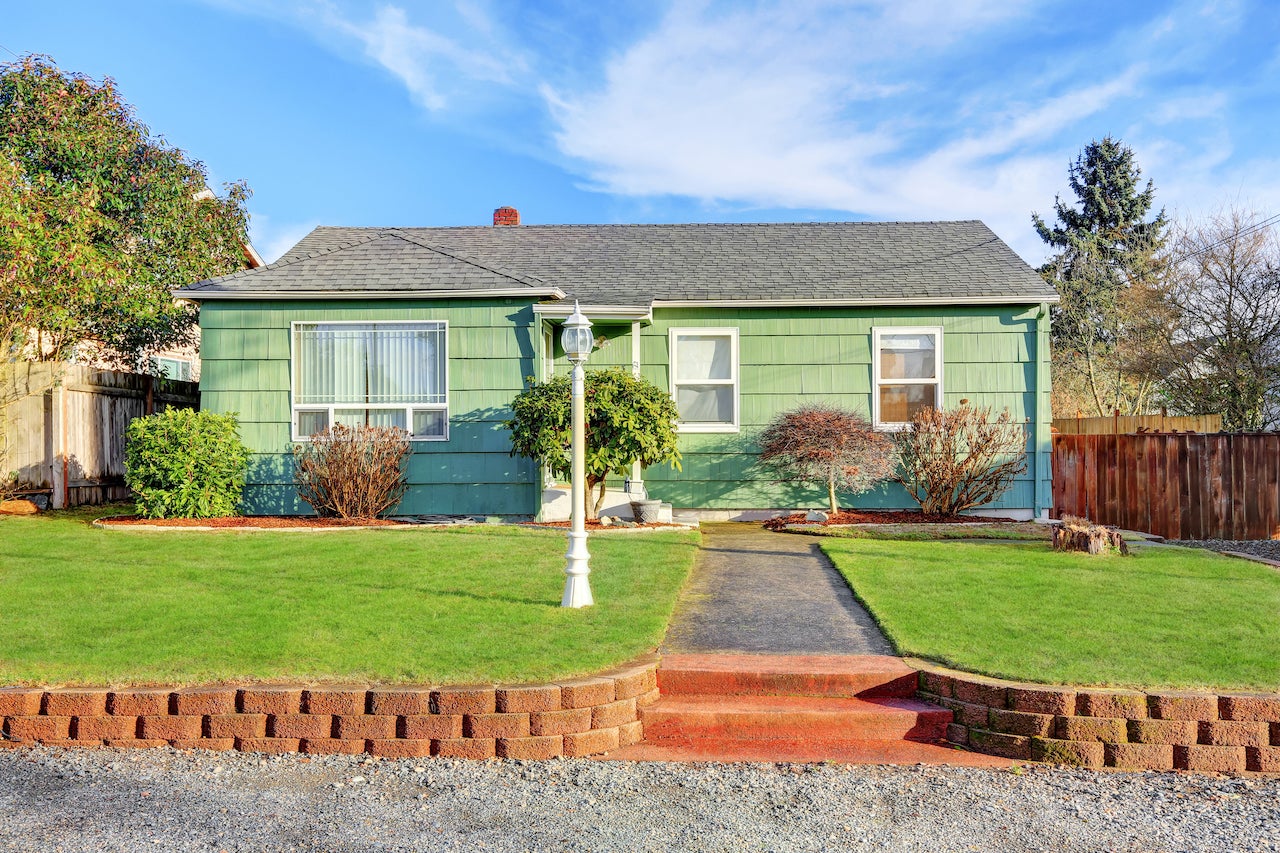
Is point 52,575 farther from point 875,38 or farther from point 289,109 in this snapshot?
point 875,38

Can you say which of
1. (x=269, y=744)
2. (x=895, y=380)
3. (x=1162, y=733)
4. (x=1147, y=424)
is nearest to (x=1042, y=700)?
(x=1162, y=733)

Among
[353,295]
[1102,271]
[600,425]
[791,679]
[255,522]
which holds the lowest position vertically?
[791,679]

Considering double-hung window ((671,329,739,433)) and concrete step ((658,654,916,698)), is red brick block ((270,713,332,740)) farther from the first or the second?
double-hung window ((671,329,739,433))

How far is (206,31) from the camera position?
39.1 ft

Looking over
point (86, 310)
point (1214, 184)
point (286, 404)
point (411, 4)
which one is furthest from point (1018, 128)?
point (86, 310)

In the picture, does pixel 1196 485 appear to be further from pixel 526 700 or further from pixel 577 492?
pixel 526 700

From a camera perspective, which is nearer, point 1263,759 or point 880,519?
point 1263,759

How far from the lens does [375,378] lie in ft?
35.7

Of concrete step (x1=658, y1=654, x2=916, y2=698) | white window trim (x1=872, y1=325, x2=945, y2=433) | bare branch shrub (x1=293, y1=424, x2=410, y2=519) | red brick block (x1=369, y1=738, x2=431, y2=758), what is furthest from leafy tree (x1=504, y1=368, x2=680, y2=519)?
red brick block (x1=369, y1=738, x2=431, y2=758)

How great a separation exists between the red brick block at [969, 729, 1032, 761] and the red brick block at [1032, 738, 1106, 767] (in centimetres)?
6

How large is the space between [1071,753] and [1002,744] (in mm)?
317

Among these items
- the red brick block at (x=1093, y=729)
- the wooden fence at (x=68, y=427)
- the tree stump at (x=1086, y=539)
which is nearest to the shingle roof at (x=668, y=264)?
the wooden fence at (x=68, y=427)

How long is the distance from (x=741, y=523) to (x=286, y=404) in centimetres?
624

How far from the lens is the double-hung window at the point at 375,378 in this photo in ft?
35.6
